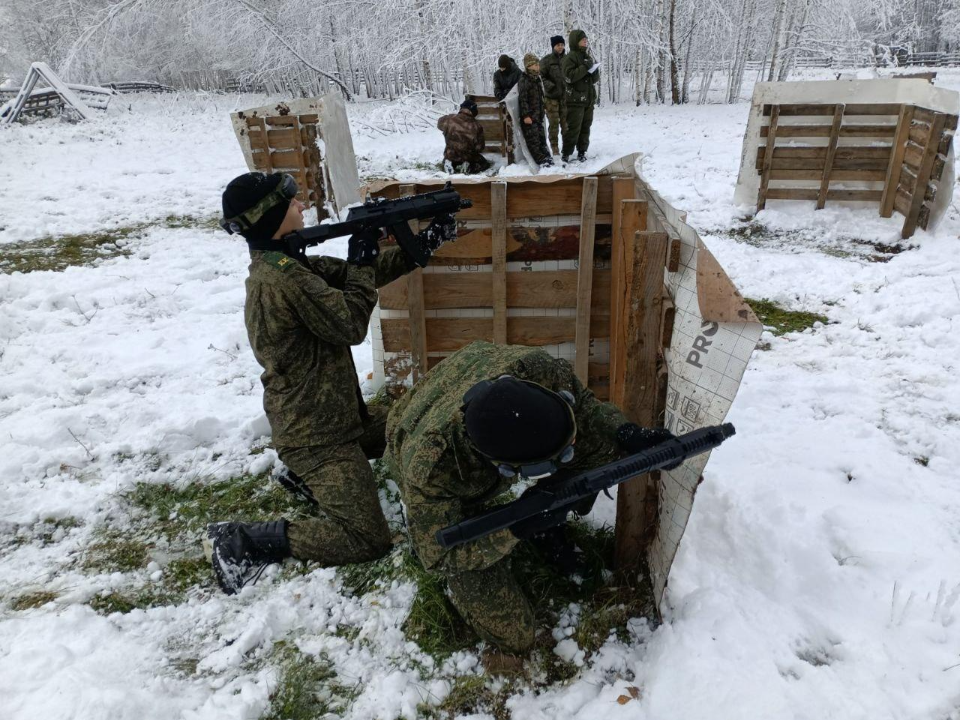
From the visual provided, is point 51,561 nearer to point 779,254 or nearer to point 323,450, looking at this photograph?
point 323,450

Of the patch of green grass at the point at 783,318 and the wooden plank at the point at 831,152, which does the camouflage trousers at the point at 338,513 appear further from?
the wooden plank at the point at 831,152

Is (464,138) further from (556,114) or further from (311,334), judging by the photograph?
(311,334)

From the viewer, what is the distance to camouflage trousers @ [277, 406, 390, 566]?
3053mm

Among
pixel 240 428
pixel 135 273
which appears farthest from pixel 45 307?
pixel 240 428

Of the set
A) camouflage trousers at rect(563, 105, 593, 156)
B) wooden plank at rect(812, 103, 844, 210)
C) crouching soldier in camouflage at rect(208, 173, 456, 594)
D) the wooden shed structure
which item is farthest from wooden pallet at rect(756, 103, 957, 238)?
crouching soldier in camouflage at rect(208, 173, 456, 594)

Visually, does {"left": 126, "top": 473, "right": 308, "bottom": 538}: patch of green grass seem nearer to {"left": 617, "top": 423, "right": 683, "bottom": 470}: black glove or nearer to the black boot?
the black boot

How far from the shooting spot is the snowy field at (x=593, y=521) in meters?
2.29

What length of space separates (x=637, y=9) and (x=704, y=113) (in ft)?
15.7

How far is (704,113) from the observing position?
17328 millimetres

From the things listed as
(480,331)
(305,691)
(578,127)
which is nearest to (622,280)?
(480,331)

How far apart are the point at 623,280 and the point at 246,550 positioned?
2412mm

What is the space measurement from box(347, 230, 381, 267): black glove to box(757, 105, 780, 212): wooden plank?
6.20 meters

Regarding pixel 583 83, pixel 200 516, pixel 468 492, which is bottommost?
pixel 200 516

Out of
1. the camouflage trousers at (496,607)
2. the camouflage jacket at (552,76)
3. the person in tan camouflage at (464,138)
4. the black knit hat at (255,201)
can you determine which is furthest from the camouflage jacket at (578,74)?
the camouflage trousers at (496,607)
